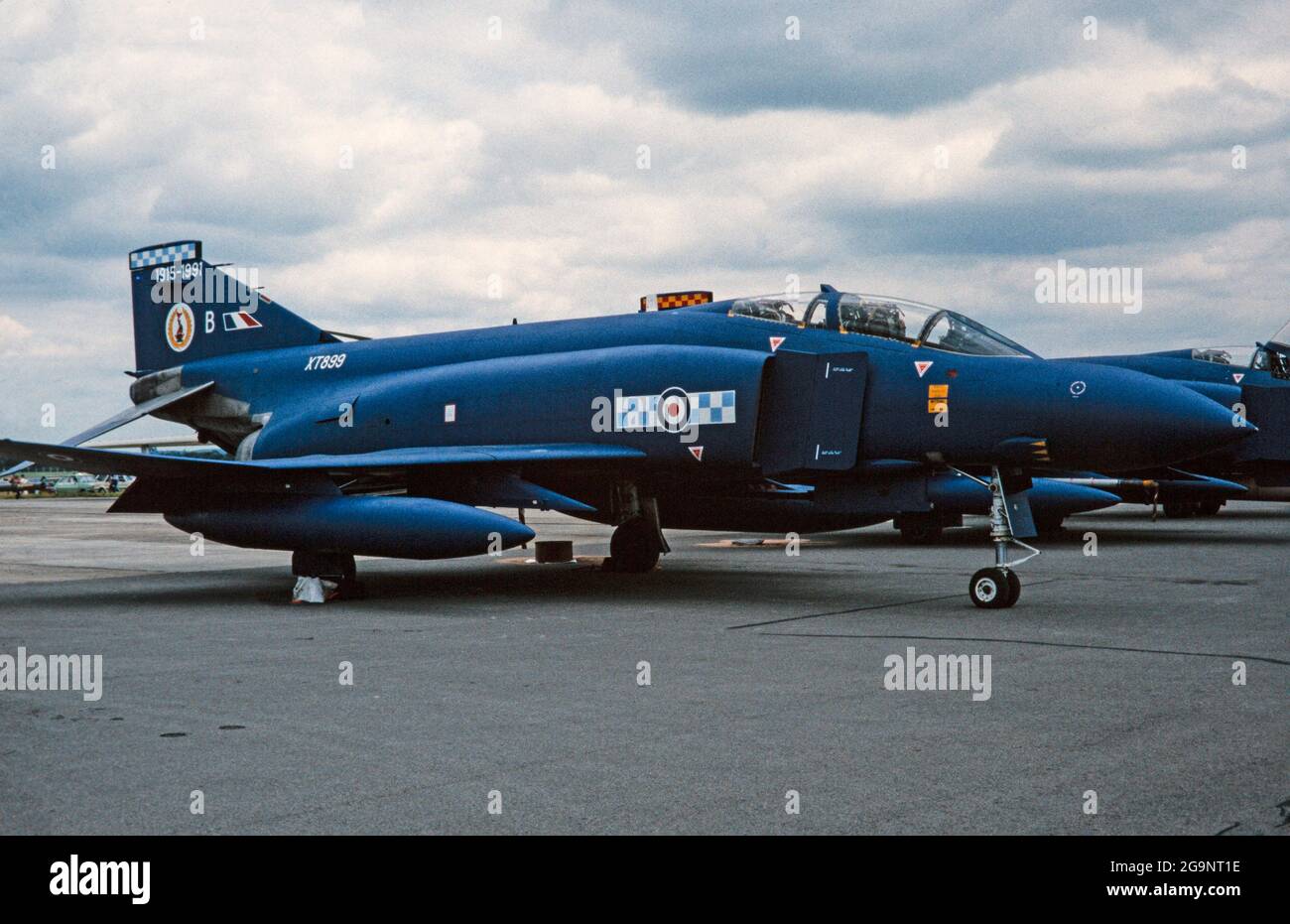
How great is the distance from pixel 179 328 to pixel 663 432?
8794 millimetres

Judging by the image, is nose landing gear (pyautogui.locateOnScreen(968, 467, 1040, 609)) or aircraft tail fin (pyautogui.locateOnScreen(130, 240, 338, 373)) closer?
nose landing gear (pyautogui.locateOnScreen(968, 467, 1040, 609))

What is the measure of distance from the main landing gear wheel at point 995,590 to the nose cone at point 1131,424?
1.10 meters

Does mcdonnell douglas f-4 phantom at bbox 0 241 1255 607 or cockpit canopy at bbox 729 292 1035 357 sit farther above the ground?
cockpit canopy at bbox 729 292 1035 357

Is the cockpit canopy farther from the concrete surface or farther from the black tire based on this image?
the black tire

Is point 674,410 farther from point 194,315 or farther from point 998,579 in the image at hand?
point 194,315

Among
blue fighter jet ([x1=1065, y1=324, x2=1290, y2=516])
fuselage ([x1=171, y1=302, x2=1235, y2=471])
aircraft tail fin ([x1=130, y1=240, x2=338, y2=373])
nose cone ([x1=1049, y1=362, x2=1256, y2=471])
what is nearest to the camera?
nose cone ([x1=1049, y1=362, x2=1256, y2=471])

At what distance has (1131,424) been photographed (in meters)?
9.83

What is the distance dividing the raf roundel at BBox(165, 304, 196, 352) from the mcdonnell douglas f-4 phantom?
332cm

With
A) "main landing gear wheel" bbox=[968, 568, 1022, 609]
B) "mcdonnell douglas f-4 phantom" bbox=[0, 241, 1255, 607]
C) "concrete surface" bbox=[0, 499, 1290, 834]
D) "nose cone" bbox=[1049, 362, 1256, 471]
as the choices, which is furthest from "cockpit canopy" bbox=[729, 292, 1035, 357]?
"concrete surface" bbox=[0, 499, 1290, 834]

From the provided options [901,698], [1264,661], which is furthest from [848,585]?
[901,698]

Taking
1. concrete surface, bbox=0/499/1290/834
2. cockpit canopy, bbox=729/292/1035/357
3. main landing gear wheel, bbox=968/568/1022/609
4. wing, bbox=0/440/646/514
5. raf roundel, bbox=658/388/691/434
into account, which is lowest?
concrete surface, bbox=0/499/1290/834

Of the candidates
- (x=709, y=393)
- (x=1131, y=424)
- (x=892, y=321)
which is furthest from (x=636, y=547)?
(x=1131, y=424)

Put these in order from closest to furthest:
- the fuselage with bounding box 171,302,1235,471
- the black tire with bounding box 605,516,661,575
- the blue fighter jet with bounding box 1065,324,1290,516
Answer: the fuselage with bounding box 171,302,1235,471 → the black tire with bounding box 605,516,661,575 → the blue fighter jet with bounding box 1065,324,1290,516

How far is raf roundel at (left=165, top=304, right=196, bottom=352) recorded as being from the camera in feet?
55.4
